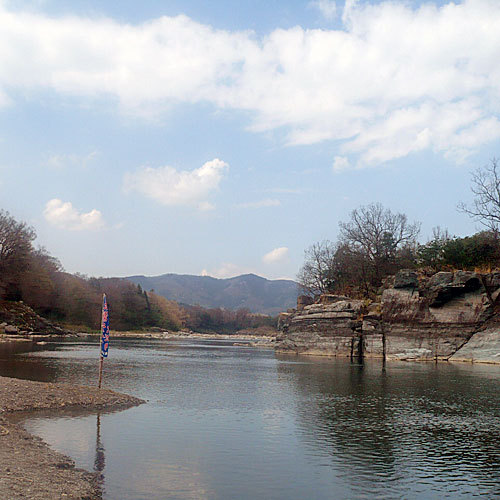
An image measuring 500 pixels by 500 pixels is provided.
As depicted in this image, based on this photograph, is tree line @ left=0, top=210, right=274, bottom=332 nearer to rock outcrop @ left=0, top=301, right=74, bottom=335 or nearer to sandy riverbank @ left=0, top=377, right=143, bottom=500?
rock outcrop @ left=0, top=301, right=74, bottom=335

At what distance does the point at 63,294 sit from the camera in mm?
124875

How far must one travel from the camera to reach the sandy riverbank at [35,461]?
32.9ft

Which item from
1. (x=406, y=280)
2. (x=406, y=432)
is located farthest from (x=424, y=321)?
(x=406, y=432)

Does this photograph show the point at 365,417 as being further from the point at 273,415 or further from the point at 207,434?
the point at 207,434

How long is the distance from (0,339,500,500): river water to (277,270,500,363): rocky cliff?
18.6 m

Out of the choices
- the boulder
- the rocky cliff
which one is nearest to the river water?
the rocky cliff

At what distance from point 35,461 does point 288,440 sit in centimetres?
792

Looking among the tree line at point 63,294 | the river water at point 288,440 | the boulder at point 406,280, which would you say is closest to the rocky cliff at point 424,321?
the boulder at point 406,280

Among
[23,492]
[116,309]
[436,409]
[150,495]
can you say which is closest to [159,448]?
[150,495]

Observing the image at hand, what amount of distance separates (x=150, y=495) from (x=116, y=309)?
145 metres

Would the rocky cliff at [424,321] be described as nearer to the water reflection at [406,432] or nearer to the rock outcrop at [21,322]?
the water reflection at [406,432]

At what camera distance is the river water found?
1213cm

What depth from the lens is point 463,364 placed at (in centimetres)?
4638

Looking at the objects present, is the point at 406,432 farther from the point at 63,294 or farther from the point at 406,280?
the point at 63,294
